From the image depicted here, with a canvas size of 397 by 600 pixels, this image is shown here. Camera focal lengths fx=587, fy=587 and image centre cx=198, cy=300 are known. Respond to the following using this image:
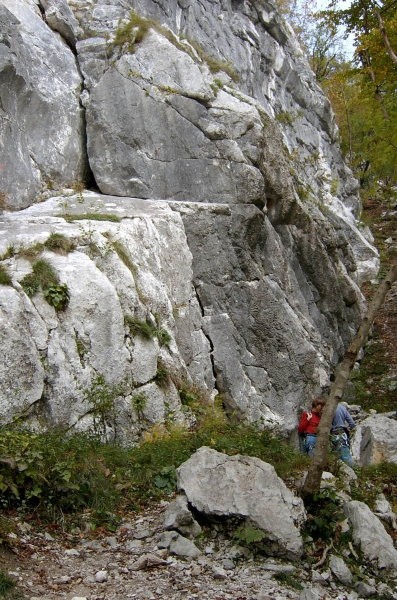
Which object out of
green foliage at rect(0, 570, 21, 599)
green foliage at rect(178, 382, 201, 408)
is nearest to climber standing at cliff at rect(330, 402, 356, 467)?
green foliage at rect(178, 382, 201, 408)

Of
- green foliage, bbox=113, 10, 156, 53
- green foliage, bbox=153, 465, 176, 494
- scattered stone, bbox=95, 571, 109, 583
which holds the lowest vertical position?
scattered stone, bbox=95, 571, 109, 583

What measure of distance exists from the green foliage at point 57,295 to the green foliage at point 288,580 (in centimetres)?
491

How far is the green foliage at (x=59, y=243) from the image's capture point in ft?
31.9

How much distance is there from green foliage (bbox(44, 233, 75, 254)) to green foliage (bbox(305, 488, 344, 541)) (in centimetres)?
553

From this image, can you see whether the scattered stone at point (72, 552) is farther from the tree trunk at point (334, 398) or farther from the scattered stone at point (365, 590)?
the scattered stone at point (365, 590)

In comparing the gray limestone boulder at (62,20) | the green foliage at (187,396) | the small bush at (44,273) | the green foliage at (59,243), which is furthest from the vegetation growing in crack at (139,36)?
the green foliage at (187,396)

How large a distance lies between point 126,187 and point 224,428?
21.6ft

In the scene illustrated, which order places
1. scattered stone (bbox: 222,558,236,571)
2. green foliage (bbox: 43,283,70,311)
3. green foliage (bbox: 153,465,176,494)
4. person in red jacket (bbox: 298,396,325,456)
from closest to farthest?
scattered stone (bbox: 222,558,236,571) → green foliage (bbox: 153,465,176,494) → green foliage (bbox: 43,283,70,311) → person in red jacket (bbox: 298,396,325,456)

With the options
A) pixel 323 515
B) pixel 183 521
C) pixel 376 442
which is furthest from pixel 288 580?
pixel 376 442

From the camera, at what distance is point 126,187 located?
14.0 meters

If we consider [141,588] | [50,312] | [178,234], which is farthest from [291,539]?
[178,234]

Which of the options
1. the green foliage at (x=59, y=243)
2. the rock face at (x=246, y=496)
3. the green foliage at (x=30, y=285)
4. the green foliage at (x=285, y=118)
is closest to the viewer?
the rock face at (x=246, y=496)

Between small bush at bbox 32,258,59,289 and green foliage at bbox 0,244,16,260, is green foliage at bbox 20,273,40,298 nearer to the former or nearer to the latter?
small bush at bbox 32,258,59,289

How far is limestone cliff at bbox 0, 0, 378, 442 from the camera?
900 cm
